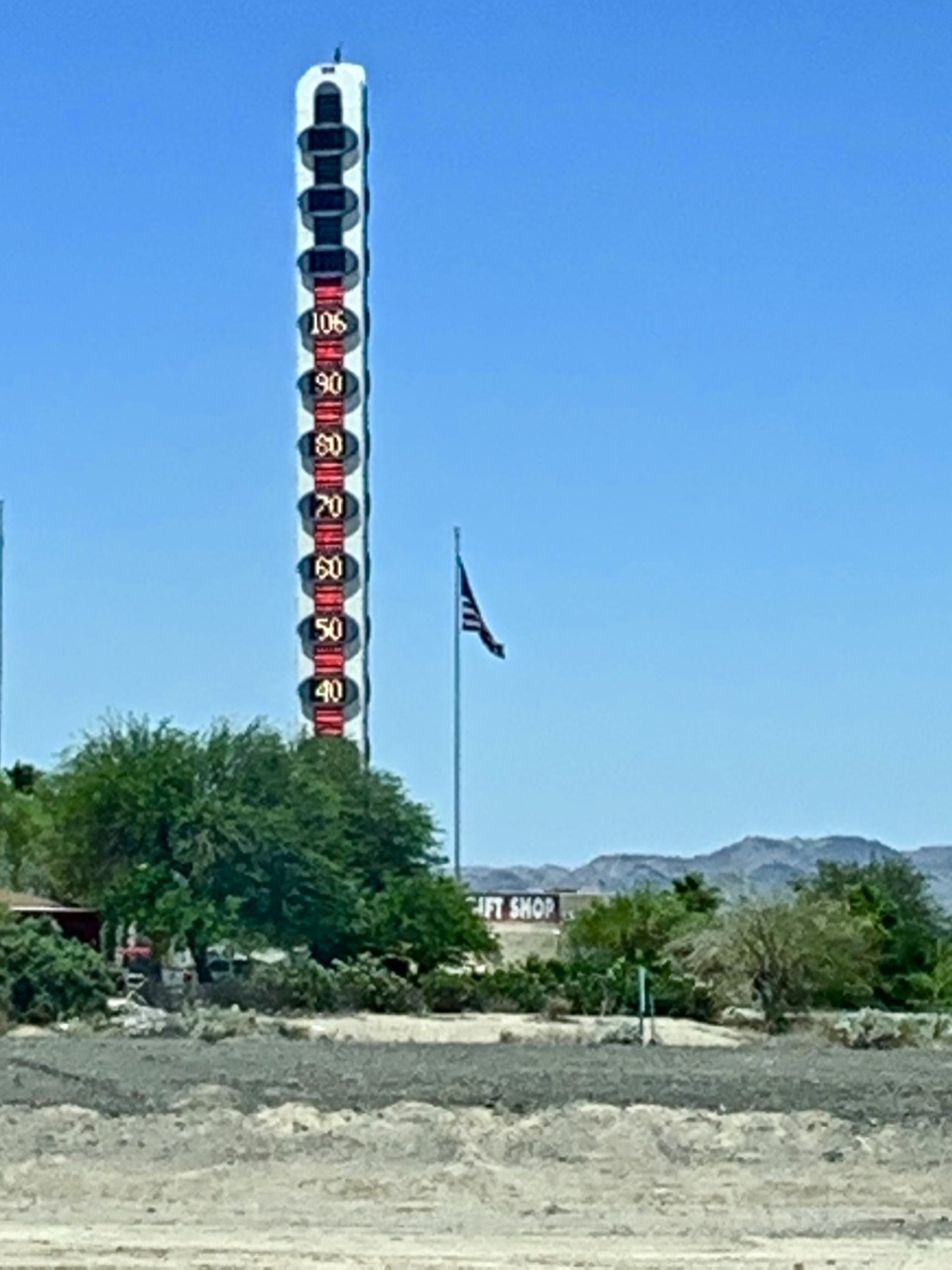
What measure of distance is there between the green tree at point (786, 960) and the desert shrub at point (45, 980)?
47.1 feet

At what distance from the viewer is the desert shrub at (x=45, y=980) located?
5038 cm

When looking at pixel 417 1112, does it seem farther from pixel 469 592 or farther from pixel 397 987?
pixel 469 592

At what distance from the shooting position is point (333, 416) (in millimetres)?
95312

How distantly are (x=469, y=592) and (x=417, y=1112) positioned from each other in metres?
56.8

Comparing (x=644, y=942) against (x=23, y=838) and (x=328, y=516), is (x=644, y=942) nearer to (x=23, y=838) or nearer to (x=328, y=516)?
(x=23, y=838)

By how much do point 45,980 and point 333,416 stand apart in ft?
155

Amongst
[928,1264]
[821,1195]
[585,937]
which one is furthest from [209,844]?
[928,1264]

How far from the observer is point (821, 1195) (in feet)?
82.9

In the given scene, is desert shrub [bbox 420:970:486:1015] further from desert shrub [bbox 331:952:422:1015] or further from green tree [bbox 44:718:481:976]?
green tree [bbox 44:718:481:976]

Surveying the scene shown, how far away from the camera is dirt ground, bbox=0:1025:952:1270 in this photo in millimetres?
21281

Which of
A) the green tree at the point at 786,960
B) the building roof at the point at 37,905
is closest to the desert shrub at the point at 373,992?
the green tree at the point at 786,960

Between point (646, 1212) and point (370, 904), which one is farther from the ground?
point (370, 904)

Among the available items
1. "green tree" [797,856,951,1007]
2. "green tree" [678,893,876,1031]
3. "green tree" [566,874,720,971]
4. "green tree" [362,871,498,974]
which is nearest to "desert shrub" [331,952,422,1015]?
"green tree" [566,874,720,971]

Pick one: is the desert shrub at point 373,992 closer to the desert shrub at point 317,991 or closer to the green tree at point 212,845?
the desert shrub at point 317,991
